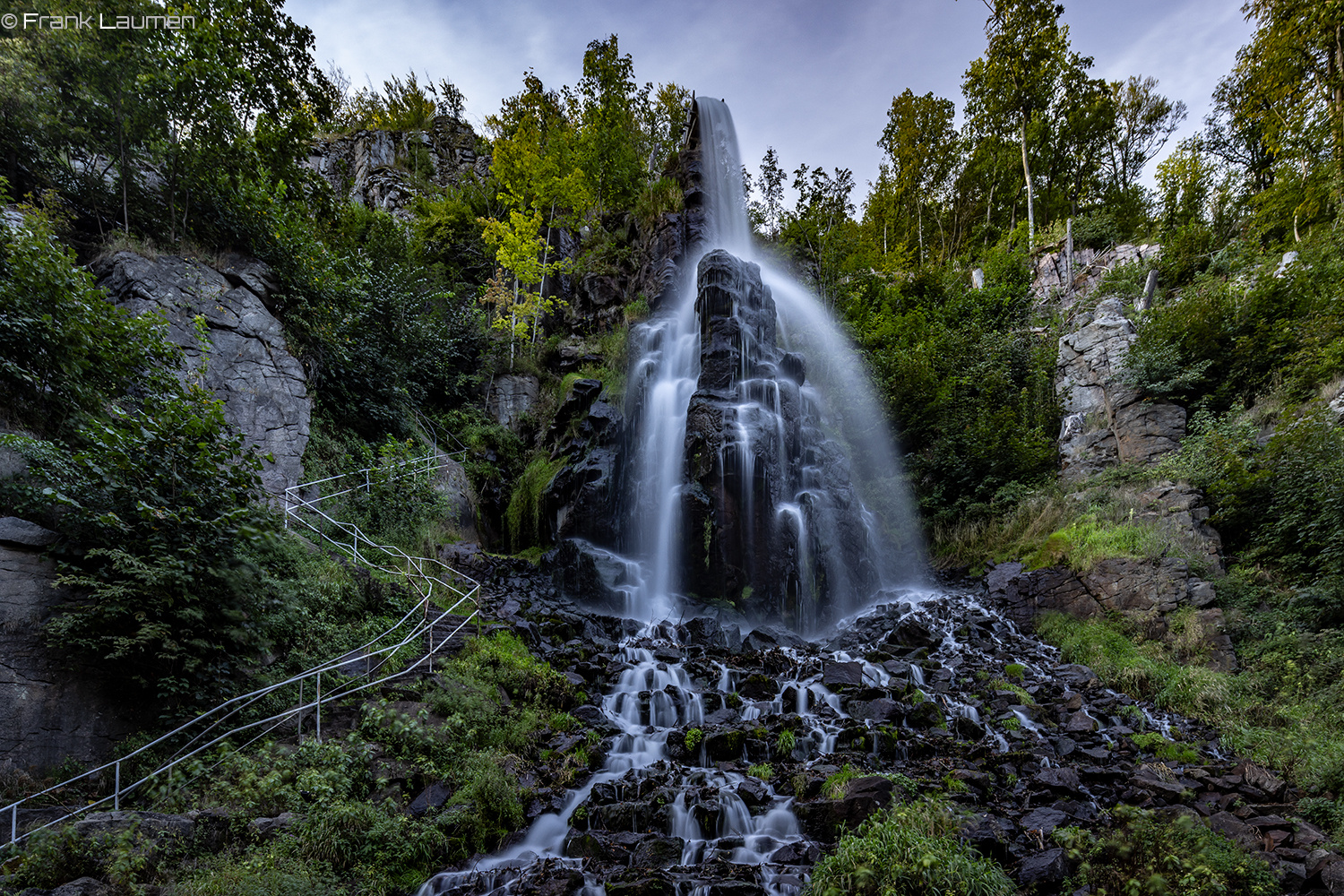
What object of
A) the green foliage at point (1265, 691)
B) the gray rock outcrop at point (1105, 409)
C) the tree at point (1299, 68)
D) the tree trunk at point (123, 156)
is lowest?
the green foliage at point (1265, 691)

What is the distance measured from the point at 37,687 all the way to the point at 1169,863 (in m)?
11.2

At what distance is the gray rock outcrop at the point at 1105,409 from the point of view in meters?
13.3

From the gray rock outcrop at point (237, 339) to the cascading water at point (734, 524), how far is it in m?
8.62

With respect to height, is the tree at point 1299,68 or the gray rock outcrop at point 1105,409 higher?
the tree at point 1299,68

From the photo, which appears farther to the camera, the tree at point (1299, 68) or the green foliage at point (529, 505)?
the green foliage at point (529, 505)

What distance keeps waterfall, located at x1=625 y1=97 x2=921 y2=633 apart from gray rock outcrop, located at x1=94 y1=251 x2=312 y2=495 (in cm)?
862

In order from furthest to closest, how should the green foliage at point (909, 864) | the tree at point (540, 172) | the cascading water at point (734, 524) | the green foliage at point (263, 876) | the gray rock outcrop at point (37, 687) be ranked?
the tree at point (540, 172) < the cascading water at point (734, 524) < the gray rock outcrop at point (37, 687) < the green foliage at point (909, 864) < the green foliage at point (263, 876)

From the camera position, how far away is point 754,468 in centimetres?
1398

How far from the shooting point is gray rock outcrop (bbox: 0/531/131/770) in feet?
17.2

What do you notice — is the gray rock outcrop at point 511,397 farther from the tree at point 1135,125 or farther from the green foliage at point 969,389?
the tree at point 1135,125

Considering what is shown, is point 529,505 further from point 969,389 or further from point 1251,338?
point 1251,338

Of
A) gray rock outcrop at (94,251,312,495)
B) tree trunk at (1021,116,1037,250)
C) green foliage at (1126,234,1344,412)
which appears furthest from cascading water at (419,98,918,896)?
→ tree trunk at (1021,116,1037,250)

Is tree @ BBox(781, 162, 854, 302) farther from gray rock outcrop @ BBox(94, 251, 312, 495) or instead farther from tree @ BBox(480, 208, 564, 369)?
gray rock outcrop @ BBox(94, 251, 312, 495)

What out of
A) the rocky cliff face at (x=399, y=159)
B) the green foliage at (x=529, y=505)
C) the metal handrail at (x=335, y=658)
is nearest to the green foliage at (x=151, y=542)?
the metal handrail at (x=335, y=658)
